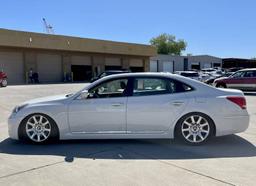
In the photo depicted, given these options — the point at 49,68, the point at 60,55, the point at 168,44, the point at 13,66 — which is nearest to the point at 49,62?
the point at 49,68

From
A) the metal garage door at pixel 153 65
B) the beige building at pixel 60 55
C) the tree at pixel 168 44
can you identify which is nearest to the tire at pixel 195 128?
the beige building at pixel 60 55

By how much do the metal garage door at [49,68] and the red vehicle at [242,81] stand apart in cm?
2405

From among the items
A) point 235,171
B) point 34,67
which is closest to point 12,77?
point 34,67

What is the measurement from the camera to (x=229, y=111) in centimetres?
607

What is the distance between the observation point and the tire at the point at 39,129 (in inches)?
245

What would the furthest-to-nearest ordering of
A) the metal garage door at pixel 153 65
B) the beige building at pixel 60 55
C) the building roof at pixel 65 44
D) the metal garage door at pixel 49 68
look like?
the metal garage door at pixel 153 65, the metal garage door at pixel 49 68, the beige building at pixel 60 55, the building roof at pixel 65 44

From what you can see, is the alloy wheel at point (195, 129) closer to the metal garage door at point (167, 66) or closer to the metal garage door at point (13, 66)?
the metal garage door at point (13, 66)

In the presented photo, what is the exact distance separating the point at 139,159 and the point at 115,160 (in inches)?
16.3

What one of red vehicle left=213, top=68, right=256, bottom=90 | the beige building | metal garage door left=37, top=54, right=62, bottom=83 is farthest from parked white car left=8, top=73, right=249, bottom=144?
metal garage door left=37, top=54, right=62, bottom=83

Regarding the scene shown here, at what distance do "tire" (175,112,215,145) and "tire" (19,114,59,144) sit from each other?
8.35ft

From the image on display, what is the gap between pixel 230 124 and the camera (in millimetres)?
6082

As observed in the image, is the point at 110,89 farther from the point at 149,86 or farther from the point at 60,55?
the point at 60,55

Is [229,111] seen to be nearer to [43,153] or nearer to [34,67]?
[43,153]

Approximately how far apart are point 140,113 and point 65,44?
32.8 meters
